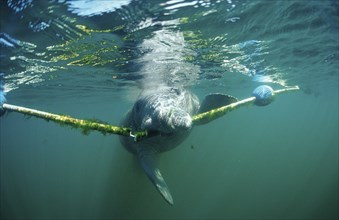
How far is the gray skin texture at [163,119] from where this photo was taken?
19.7 ft

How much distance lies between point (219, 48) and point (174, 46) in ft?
7.38

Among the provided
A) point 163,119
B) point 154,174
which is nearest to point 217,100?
point 163,119

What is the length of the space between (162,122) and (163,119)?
68 millimetres

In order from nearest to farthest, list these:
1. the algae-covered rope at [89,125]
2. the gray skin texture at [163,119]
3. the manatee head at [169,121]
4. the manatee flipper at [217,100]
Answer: the algae-covered rope at [89,125]
the manatee head at [169,121]
the gray skin texture at [163,119]
the manatee flipper at [217,100]

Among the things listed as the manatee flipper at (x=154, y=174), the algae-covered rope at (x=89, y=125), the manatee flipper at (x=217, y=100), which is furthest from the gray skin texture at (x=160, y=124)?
the manatee flipper at (x=217, y=100)

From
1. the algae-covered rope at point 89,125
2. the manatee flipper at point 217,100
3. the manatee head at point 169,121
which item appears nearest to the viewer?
the algae-covered rope at point 89,125

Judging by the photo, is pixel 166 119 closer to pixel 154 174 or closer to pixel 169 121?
pixel 169 121

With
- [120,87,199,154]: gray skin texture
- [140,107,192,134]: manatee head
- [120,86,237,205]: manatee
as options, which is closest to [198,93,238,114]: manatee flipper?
[120,86,237,205]: manatee

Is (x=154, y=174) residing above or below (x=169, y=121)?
below

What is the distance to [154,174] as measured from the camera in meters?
6.75

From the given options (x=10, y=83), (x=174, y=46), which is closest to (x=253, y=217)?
(x=174, y=46)

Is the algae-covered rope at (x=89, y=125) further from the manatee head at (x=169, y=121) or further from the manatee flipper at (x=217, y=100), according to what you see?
the manatee flipper at (x=217, y=100)

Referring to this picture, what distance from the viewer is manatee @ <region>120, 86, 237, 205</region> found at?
6.04 metres

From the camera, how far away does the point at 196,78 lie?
19.7 meters
